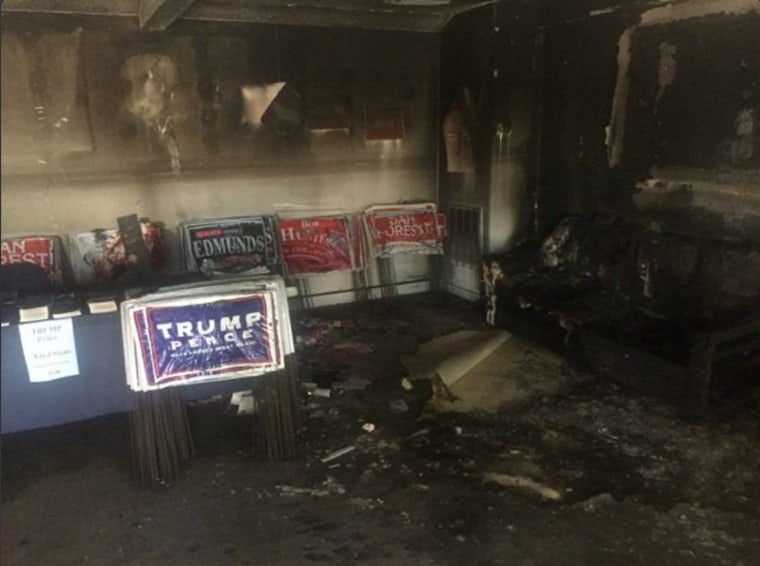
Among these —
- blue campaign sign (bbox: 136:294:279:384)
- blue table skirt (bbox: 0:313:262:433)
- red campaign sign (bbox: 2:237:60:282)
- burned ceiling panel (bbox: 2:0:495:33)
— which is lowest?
blue table skirt (bbox: 0:313:262:433)

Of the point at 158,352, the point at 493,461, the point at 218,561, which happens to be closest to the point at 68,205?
the point at 158,352

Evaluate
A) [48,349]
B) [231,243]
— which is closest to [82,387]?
[48,349]

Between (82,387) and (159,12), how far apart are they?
2.57m

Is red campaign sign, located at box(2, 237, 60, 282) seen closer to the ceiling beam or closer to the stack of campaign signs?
the ceiling beam

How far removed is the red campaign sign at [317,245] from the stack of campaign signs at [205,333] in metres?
2.28

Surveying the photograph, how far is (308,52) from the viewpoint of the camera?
17.0 ft

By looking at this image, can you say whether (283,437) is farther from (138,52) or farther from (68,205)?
(138,52)

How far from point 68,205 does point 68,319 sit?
1981 millimetres

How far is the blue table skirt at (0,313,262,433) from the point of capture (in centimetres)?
310

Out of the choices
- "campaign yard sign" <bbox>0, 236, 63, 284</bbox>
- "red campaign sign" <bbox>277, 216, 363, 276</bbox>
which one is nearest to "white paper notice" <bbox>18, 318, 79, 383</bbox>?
"campaign yard sign" <bbox>0, 236, 63, 284</bbox>

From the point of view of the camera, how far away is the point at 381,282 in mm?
5887

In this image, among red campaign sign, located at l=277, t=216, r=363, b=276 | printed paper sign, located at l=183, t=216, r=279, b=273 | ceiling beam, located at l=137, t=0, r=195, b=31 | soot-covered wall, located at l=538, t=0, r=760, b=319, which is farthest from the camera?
red campaign sign, located at l=277, t=216, r=363, b=276

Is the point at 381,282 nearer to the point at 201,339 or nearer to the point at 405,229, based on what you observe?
the point at 405,229

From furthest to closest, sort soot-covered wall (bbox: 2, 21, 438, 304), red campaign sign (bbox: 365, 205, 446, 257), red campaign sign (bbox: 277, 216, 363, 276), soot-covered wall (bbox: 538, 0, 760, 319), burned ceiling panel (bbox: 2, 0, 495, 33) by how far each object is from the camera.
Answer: red campaign sign (bbox: 365, 205, 446, 257) < red campaign sign (bbox: 277, 216, 363, 276) < soot-covered wall (bbox: 2, 21, 438, 304) < burned ceiling panel (bbox: 2, 0, 495, 33) < soot-covered wall (bbox: 538, 0, 760, 319)
